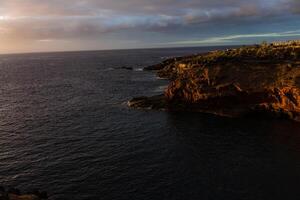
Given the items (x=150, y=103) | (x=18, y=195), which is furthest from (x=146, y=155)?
(x=150, y=103)

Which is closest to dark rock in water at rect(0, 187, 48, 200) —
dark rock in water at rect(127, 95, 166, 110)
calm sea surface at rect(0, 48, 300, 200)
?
calm sea surface at rect(0, 48, 300, 200)

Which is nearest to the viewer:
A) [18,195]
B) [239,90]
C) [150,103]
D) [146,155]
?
[18,195]

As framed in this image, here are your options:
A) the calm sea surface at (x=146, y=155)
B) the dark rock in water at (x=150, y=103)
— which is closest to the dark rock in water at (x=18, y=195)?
the calm sea surface at (x=146, y=155)

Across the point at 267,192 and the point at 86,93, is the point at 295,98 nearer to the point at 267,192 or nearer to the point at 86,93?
the point at 267,192

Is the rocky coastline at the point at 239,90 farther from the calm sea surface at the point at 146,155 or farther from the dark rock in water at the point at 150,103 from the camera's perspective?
the calm sea surface at the point at 146,155

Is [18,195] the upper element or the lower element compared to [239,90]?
lower

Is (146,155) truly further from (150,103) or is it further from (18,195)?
(150,103)

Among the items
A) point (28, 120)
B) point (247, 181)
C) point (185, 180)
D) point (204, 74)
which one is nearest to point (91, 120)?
point (28, 120)
